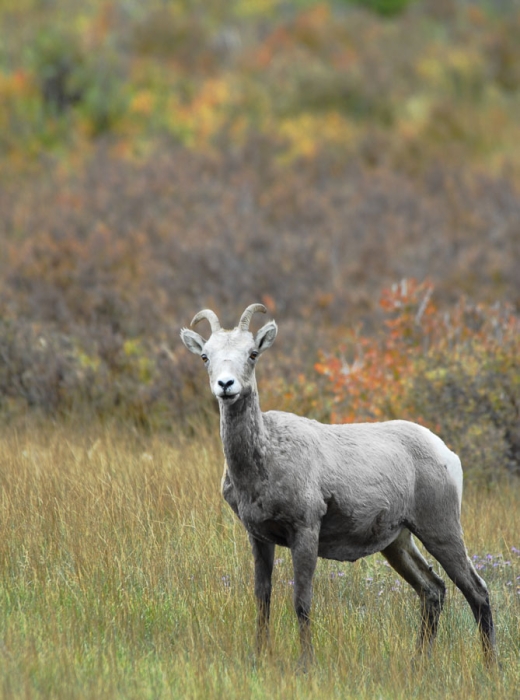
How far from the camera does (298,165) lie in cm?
2147

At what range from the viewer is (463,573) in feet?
19.4

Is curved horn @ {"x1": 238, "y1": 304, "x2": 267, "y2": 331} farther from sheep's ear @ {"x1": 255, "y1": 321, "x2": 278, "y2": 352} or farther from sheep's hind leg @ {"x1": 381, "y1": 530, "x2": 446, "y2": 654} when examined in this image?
sheep's hind leg @ {"x1": 381, "y1": 530, "x2": 446, "y2": 654}

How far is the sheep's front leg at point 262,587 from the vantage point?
541 centimetres

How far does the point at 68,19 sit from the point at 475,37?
497 inches

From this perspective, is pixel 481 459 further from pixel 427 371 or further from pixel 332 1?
pixel 332 1

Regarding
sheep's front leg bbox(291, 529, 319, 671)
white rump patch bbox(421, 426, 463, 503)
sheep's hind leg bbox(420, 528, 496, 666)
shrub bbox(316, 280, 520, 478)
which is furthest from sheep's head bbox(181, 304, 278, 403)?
shrub bbox(316, 280, 520, 478)

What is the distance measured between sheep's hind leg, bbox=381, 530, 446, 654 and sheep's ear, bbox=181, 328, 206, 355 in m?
1.74

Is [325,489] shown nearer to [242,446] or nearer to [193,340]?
[242,446]

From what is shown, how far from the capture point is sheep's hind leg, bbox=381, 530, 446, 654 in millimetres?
6051

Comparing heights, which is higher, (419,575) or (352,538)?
(352,538)

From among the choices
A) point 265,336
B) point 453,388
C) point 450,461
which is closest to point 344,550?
point 450,461

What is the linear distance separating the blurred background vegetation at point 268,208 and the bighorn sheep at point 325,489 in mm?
3378

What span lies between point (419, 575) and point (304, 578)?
111 cm

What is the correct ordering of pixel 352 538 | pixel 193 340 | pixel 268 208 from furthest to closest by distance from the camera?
pixel 268 208, pixel 352 538, pixel 193 340
